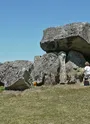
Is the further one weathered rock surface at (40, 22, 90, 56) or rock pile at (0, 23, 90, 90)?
weathered rock surface at (40, 22, 90, 56)

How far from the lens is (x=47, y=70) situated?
Answer: 3098 centimetres

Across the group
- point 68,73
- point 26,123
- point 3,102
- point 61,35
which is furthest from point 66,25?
point 26,123

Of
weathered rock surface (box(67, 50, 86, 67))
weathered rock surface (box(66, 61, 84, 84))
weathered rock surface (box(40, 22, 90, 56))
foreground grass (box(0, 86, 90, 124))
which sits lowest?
foreground grass (box(0, 86, 90, 124))

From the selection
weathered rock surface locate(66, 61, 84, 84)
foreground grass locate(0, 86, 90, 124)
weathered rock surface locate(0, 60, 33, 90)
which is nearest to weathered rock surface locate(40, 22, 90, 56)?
weathered rock surface locate(66, 61, 84, 84)

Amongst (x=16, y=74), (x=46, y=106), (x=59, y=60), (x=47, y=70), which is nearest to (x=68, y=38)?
(x=59, y=60)

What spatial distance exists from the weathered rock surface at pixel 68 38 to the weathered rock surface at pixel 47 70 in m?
1.76

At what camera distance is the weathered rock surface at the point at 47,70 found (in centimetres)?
3070

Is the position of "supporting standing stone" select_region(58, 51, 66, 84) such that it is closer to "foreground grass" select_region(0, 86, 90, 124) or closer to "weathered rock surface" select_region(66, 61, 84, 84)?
"weathered rock surface" select_region(66, 61, 84, 84)

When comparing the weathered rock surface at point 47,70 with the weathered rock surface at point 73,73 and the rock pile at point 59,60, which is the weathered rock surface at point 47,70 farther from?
the weathered rock surface at point 73,73

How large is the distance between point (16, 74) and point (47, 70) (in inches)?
185

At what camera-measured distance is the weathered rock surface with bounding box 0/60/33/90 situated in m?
26.9

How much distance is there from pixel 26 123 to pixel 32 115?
189cm

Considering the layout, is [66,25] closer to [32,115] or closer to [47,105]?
[47,105]

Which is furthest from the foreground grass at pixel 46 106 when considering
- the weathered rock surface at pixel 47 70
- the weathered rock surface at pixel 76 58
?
the weathered rock surface at pixel 76 58
